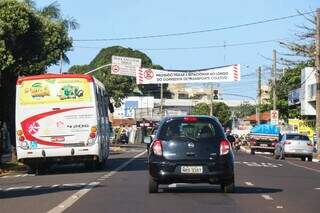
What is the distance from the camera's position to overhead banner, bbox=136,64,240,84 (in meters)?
52.5

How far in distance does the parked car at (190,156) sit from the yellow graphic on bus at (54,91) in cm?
911

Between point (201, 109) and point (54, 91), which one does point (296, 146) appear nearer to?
point (54, 91)

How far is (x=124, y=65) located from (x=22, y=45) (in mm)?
34724

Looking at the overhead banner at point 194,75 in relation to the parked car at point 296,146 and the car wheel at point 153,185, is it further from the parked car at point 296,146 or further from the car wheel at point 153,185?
the car wheel at point 153,185

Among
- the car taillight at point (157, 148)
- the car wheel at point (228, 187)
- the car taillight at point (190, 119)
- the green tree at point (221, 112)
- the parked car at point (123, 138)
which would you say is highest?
the green tree at point (221, 112)

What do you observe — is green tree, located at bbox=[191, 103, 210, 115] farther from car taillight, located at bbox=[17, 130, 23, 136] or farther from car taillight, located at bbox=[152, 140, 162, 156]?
car taillight, located at bbox=[152, 140, 162, 156]

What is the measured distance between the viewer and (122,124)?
4341 inches

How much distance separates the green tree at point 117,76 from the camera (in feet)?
281

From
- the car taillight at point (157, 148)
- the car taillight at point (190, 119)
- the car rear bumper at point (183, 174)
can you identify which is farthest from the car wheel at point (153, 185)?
the car taillight at point (190, 119)

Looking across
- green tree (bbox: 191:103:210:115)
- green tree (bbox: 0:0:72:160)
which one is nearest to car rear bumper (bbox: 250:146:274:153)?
green tree (bbox: 0:0:72:160)

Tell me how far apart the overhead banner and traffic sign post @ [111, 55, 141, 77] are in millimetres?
8194

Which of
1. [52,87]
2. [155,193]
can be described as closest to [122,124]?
[52,87]

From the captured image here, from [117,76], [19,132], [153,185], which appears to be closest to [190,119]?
[153,185]

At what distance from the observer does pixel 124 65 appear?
64250mm
